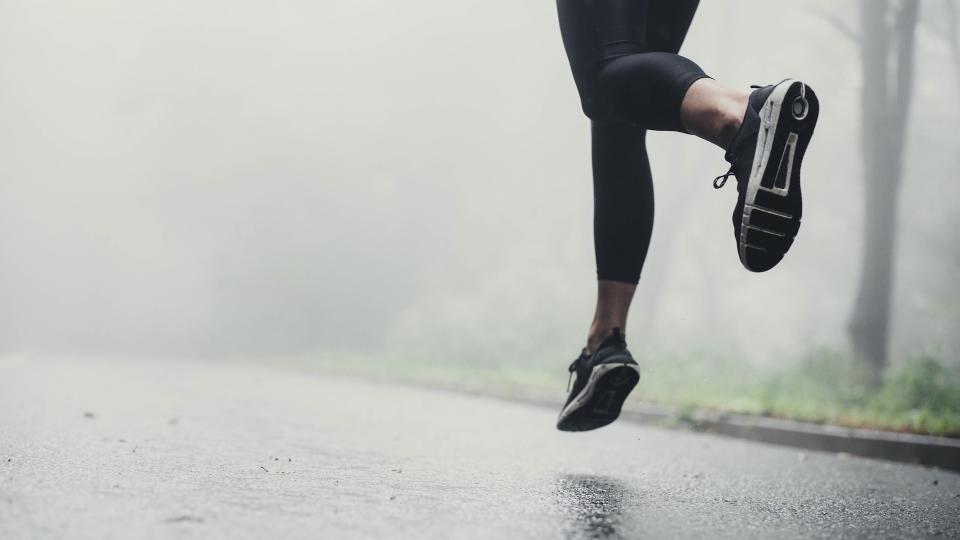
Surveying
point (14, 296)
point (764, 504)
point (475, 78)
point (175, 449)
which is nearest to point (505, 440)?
point (175, 449)

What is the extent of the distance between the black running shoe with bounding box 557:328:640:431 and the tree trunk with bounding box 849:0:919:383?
768 centimetres

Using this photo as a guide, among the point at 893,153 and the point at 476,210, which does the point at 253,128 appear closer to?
the point at 476,210

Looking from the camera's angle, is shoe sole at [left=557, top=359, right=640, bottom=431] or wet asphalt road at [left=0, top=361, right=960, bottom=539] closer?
wet asphalt road at [left=0, top=361, right=960, bottom=539]

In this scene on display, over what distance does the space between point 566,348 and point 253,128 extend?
8814mm

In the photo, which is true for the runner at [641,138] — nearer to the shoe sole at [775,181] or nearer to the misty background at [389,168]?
the shoe sole at [775,181]

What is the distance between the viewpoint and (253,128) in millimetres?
21656

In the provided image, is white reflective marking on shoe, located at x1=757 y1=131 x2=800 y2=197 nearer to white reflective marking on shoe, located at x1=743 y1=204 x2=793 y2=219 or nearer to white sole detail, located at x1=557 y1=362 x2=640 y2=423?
white reflective marking on shoe, located at x1=743 y1=204 x2=793 y2=219

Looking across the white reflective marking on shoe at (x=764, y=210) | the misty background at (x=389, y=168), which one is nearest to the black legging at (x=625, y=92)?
the white reflective marking on shoe at (x=764, y=210)

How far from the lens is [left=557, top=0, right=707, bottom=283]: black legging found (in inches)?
105

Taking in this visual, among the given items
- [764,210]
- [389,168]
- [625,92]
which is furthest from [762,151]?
[389,168]

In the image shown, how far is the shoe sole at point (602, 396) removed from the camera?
311cm

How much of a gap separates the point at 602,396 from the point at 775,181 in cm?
102

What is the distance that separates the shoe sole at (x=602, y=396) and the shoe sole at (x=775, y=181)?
0.78 meters

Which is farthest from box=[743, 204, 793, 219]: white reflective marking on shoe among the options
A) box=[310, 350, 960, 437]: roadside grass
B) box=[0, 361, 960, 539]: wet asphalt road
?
box=[310, 350, 960, 437]: roadside grass
